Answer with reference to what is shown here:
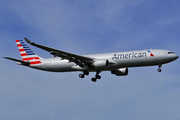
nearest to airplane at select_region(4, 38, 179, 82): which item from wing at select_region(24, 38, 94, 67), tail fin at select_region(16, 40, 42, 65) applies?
wing at select_region(24, 38, 94, 67)

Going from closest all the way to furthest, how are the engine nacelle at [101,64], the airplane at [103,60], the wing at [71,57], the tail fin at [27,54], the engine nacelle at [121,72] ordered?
1. the wing at [71,57]
2. the airplane at [103,60]
3. the engine nacelle at [101,64]
4. the engine nacelle at [121,72]
5. the tail fin at [27,54]

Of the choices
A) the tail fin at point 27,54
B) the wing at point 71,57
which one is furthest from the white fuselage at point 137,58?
the tail fin at point 27,54

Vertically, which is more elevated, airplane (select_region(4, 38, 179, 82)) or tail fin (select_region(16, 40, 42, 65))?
tail fin (select_region(16, 40, 42, 65))

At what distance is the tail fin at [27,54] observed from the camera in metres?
49.1

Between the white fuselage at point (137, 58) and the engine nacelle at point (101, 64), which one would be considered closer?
the white fuselage at point (137, 58)

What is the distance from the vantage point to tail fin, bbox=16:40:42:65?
49.1m

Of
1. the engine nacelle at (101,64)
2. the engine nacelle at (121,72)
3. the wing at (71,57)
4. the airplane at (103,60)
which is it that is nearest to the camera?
the wing at (71,57)

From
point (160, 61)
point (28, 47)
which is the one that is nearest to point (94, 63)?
point (160, 61)

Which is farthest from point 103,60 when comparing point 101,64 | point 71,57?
point 71,57

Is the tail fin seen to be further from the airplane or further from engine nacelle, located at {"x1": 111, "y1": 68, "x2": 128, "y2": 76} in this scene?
engine nacelle, located at {"x1": 111, "y1": 68, "x2": 128, "y2": 76}

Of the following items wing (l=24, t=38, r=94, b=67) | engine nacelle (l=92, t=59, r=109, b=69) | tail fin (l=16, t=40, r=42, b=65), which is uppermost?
tail fin (l=16, t=40, r=42, b=65)

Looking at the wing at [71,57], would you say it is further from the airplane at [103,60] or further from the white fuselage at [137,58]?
the white fuselage at [137,58]

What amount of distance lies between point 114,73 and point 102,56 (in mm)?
5970

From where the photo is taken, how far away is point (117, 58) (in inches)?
1678
